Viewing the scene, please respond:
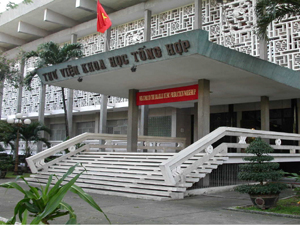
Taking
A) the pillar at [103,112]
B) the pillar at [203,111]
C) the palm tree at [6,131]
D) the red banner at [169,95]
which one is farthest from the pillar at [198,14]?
the palm tree at [6,131]

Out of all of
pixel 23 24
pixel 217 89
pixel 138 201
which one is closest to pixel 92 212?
pixel 138 201

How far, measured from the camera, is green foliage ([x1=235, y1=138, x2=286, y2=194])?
305 inches

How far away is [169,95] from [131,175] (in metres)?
4.52

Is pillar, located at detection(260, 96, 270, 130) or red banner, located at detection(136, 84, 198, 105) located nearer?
red banner, located at detection(136, 84, 198, 105)

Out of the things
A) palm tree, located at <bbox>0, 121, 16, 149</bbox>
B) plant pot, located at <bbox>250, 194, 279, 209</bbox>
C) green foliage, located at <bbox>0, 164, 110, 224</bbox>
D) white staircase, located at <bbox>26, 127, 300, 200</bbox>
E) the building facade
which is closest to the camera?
green foliage, located at <bbox>0, 164, 110, 224</bbox>

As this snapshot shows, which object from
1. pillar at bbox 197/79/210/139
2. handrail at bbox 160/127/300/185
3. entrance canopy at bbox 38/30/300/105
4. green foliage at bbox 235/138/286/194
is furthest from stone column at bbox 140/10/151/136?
green foliage at bbox 235/138/286/194

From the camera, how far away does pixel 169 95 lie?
14781 millimetres

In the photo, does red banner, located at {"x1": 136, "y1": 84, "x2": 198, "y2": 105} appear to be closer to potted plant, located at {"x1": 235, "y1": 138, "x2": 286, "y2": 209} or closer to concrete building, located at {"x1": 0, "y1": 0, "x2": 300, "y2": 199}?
concrete building, located at {"x1": 0, "y1": 0, "x2": 300, "y2": 199}

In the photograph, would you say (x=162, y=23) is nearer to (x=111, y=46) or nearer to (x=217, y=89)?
(x=111, y=46)

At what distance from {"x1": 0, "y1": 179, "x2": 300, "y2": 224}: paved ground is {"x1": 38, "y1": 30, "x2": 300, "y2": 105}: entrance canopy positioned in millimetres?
4099

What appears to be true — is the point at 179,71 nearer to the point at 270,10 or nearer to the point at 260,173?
the point at 270,10

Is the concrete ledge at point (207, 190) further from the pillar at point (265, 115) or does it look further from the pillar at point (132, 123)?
the pillar at point (132, 123)

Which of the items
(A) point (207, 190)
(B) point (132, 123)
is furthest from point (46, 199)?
(B) point (132, 123)

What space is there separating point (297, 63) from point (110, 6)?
38.0 ft
